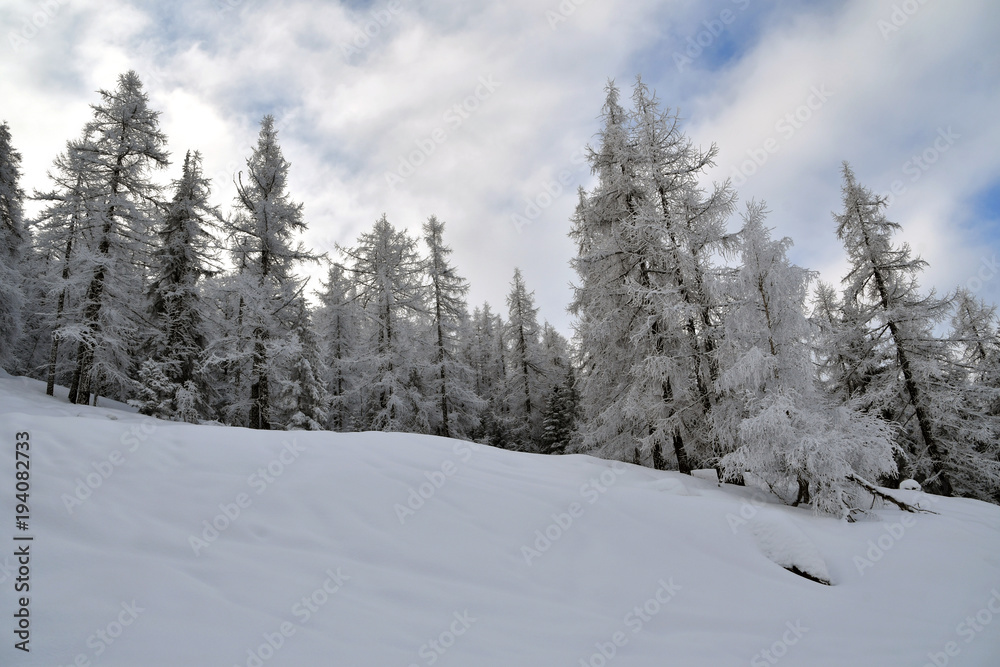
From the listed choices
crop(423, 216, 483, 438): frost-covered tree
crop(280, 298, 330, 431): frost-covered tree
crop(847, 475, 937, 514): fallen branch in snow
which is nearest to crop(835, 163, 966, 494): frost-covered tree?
crop(847, 475, 937, 514): fallen branch in snow

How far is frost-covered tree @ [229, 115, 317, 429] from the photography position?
48.4 ft

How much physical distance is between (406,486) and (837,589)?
18.1 feet

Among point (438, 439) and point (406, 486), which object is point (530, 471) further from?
point (406, 486)

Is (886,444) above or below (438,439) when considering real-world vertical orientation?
below

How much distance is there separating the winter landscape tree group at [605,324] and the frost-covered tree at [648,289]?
0.07 meters

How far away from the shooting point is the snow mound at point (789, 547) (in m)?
5.45

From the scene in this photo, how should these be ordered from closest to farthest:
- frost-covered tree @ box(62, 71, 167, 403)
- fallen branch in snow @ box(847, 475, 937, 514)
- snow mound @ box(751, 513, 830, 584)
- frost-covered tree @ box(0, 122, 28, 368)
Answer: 1. snow mound @ box(751, 513, 830, 584)
2. fallen branch in snow @ box(847, 475, 937, 514)
3. frost-covered tree @ box(62, 71, 167, 403)
4. frost-covered tree @ box(0, 122, 28, 368)

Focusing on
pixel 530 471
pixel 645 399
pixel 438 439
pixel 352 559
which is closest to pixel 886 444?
pixel 645 399

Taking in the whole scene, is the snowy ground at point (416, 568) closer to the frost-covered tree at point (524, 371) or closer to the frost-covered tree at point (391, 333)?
the frost-covered tree at point (391, 333)

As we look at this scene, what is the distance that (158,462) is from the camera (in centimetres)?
508

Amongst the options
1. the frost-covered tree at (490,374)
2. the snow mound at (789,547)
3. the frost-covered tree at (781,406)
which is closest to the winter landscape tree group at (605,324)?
the frost-covered tree at (781,406)

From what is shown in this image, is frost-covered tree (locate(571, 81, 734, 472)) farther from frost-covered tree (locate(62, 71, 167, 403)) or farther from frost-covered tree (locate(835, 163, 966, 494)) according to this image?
frost-covered tree (locate(62, 71, 167, 403))

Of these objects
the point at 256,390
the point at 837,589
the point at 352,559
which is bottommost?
the point at 837,589

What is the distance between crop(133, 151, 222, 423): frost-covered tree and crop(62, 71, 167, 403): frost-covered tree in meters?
1.10
